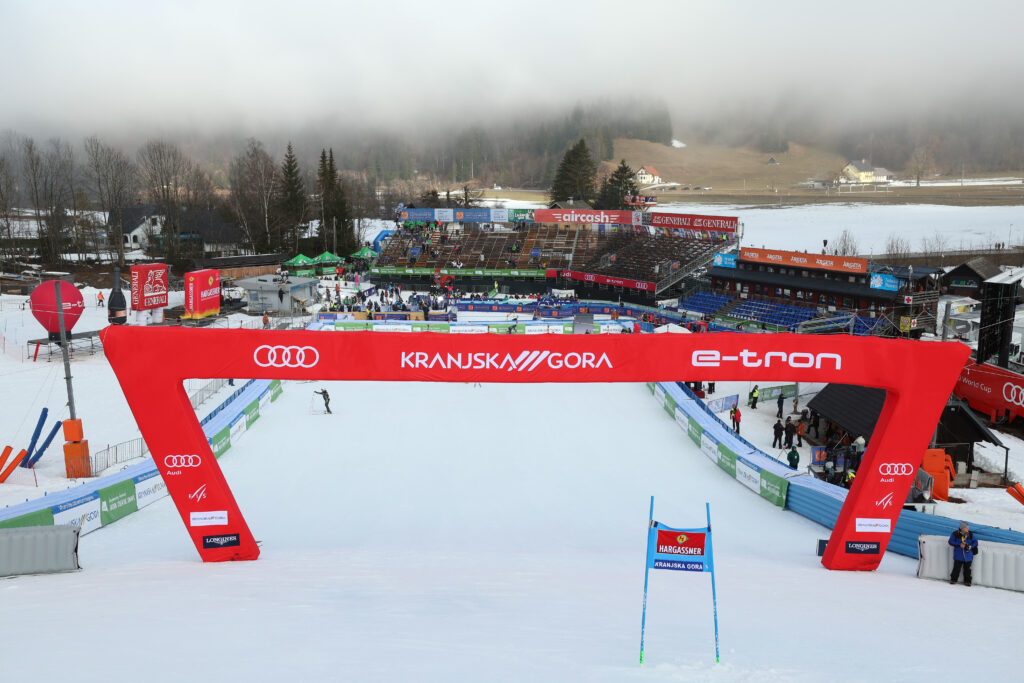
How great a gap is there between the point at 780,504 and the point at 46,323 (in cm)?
2666

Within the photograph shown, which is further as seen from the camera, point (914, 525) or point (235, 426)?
point (235, 426)

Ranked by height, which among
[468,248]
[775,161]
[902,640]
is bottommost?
[902,640]

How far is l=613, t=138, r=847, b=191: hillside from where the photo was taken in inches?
6855

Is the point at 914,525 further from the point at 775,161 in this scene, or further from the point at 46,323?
the point at 775,161

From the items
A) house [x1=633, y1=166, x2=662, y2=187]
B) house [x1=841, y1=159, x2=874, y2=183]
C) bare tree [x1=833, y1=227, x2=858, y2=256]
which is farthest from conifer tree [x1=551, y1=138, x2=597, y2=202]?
house [x1=841, y1=159, x2=874, y2=183]

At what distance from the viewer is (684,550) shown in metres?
7.51

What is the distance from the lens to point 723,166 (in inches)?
7510

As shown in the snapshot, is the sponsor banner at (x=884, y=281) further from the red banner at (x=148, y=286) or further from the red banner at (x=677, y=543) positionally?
the red banner at (x=148, y=286)

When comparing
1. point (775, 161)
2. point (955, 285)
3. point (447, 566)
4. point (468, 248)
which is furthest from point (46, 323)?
point (775, 161)

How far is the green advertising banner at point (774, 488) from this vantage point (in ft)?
48.5

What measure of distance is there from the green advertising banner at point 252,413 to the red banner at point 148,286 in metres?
15.5

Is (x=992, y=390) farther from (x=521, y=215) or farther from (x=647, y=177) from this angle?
(x=647, y=177)

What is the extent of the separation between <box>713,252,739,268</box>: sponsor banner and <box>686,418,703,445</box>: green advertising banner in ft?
81.5

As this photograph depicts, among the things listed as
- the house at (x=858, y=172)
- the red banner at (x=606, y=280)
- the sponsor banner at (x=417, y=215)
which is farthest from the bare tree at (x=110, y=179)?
the house at (x=858, y=172)
